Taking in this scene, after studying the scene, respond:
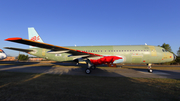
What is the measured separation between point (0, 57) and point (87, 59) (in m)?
30.2

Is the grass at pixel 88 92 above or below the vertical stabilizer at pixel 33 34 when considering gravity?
below

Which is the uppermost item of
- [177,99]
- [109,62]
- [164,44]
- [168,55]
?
[164,44]

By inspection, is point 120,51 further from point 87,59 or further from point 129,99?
point 129,99

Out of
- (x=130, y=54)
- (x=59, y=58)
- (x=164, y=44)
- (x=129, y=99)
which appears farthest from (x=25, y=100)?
(x=164, y=44)

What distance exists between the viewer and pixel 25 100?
13.8 ft

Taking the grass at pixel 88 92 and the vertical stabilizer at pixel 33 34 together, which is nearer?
the grass at pixel 88 92

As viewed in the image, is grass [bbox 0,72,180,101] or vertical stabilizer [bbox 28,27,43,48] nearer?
grass [bbox 0,72,180,101]

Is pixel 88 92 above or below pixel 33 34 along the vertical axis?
below

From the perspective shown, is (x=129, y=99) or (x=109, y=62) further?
(x=109, y=62)

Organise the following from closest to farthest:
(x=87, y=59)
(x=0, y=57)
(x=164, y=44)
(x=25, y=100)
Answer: (x=25, y=100)
(x=87, y=59)
(x=0, y=57)
(x=164, y=44)

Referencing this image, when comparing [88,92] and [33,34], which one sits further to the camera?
[33,34]

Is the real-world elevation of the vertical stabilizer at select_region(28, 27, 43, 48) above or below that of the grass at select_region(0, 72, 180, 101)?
above

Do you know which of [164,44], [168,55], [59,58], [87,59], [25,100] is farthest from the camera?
[164,44]

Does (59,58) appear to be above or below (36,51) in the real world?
below
